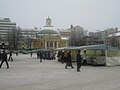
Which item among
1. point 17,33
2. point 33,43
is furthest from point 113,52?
point 33,43

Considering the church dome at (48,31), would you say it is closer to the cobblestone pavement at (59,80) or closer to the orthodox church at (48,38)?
the orthodox church at (48,38)

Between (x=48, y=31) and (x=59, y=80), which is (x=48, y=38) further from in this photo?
(x=59, y=80)

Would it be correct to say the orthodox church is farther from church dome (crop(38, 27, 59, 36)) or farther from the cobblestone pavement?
the cobblestone pavement

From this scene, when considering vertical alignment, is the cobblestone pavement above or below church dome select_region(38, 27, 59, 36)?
below

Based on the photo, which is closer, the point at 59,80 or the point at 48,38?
the point at 59,80

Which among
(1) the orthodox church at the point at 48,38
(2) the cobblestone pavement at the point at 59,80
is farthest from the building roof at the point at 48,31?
(2) the cobblestone pavement at the point at 59,80

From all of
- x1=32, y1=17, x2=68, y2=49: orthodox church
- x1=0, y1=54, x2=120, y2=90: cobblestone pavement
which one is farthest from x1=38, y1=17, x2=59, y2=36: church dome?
x1=0, y1=54, x2=120, y2=90: cobblestone pavement

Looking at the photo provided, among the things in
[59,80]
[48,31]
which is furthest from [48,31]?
[59,80]

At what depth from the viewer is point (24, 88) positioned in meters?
13.0

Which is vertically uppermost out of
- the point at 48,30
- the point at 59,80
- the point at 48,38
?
the point at 48,30

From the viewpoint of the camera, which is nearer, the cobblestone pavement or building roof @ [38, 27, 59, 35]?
the cobblestone pavement

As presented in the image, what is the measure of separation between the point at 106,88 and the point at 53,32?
120223 millimetres

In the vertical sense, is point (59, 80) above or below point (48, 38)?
below

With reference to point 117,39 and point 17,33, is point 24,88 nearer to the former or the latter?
point 17,33
